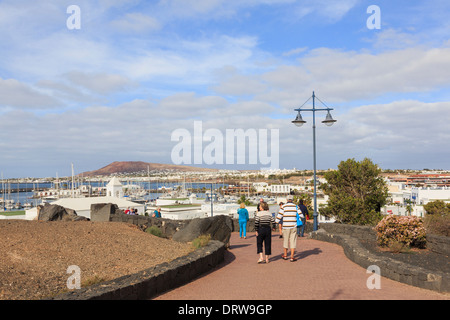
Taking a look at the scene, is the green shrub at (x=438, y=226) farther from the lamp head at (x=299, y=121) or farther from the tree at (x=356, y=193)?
the lamp head at (x=299, y=121)

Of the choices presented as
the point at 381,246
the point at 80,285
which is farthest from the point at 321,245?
the point at 80,285

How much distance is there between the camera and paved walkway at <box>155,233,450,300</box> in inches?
273

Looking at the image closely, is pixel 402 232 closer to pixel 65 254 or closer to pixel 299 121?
pixel 299 121

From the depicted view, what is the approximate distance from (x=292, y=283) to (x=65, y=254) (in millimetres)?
5693

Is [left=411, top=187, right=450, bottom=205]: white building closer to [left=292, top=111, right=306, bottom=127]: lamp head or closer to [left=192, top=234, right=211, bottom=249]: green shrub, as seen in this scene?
[left=292, top=111, right=306, bottom=127]: lamp head

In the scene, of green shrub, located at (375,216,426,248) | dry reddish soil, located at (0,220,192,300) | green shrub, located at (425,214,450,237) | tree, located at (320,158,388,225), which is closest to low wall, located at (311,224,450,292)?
green shrub, located at (375,216,426,248)

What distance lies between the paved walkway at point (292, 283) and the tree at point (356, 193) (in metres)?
9.63

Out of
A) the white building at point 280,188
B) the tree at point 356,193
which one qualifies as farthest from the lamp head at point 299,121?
the white building at point 280,188

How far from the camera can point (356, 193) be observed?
2131 centimetres

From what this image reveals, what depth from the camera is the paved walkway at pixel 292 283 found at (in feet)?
22.7

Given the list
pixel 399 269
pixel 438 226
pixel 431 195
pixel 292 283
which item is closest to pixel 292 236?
pixel 292 283
